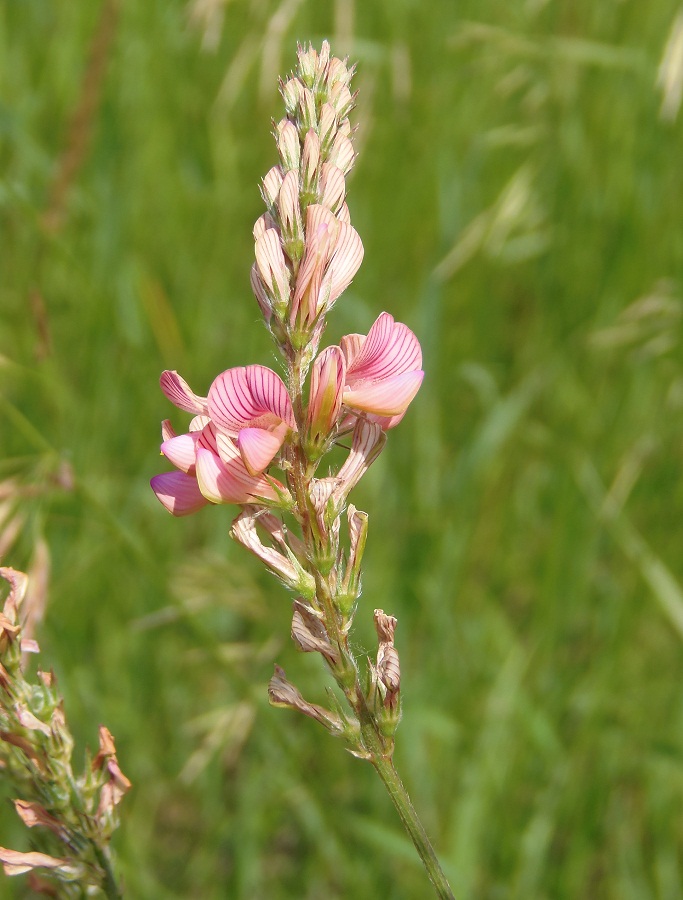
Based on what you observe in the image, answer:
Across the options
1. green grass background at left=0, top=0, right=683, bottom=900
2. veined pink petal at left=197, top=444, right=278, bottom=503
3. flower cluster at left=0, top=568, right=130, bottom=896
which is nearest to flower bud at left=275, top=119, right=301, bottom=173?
veined pink petal at left=197, top=444, right=278, bottom=503

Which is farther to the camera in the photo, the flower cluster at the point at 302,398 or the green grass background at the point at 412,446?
the green grass background at the point at 412,446

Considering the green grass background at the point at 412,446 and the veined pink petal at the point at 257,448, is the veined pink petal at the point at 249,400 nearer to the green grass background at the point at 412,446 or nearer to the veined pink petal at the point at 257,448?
the veined pink petal at the point at 257,448

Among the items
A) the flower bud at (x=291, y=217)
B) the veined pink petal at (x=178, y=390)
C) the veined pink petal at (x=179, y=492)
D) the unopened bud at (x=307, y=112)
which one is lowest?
the veined pink petal at (x=179, y=492)

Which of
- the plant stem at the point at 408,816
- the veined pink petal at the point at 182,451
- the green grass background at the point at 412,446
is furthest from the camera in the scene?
the green grass background at the point at 412,446

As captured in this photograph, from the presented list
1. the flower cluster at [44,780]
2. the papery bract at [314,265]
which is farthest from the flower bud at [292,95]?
the flower cluster at [44,780]

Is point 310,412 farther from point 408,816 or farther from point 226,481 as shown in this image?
point 408,816

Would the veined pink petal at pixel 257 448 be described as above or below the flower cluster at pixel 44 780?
above

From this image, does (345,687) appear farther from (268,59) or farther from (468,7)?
(468,7)

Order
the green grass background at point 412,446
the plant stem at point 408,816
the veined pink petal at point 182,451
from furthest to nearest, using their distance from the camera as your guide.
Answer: the green grass background at point 412,446 < the veined pink petal at point 182,451 < the plant stem at point 408,816
